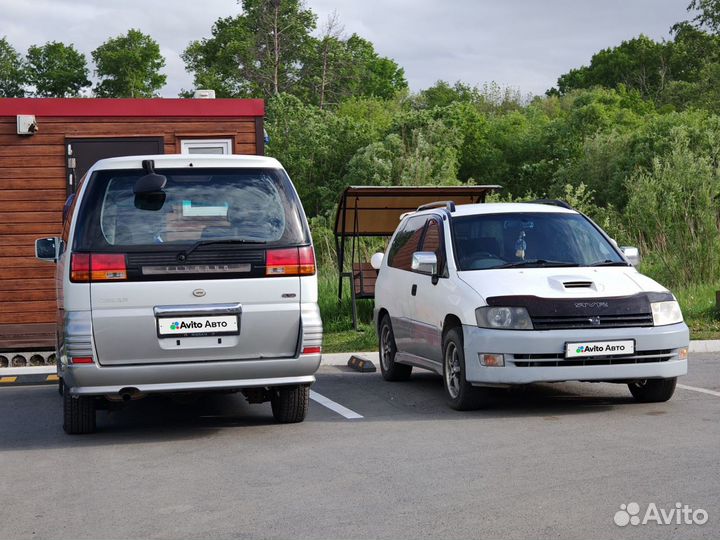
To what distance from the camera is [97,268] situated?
8.27m

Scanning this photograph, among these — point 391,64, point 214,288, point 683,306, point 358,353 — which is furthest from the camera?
point 391,64

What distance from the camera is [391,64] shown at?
98.6m

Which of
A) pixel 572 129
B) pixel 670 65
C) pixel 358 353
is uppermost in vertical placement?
pixel 670 65

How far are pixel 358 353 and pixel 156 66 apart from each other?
278 feet

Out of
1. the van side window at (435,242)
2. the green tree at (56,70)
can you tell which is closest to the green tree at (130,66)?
the green tree at (56,70)

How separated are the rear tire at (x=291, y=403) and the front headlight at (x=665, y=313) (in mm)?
2927

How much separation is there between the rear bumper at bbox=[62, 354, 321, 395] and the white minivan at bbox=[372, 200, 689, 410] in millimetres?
1608

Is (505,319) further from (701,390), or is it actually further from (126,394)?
(126,394)

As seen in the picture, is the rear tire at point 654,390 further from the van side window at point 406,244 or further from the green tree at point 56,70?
the green tree at point 56,70

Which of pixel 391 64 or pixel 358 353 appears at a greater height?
pixel 391 64

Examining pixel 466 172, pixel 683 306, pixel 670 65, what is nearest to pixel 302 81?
pixel 466 172

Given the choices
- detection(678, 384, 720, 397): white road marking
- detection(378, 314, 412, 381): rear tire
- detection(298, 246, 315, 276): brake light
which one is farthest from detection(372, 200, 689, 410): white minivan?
detection(298, 246, 315, 276): brake light

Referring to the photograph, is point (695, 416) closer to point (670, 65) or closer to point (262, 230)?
point (262, 230)

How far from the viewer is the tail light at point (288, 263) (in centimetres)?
852
